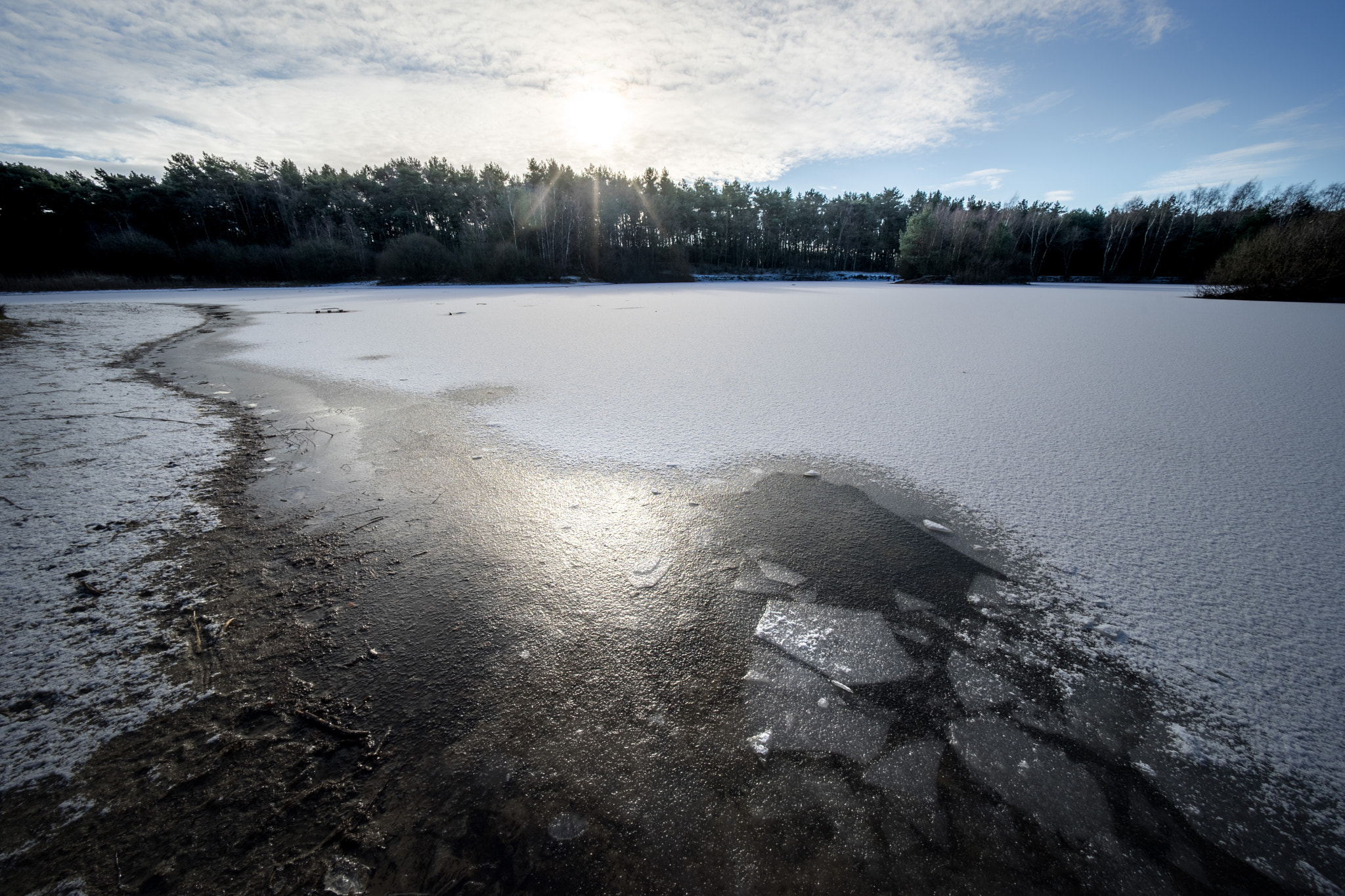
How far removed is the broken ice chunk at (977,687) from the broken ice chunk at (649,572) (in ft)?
3.25

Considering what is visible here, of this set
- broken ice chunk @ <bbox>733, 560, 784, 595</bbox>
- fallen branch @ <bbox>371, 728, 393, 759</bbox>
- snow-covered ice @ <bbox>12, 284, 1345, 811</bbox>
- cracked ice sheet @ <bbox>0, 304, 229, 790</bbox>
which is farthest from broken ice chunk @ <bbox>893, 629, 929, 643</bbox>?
cracked ice sheet @ <bbox>0, 304, 229, 790</bbox>

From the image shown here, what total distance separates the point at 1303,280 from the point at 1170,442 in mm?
19687

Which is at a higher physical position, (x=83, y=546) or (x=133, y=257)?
(x=133, y=257)

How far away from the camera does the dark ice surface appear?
993mm

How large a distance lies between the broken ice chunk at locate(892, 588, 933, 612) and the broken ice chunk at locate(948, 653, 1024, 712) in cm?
22

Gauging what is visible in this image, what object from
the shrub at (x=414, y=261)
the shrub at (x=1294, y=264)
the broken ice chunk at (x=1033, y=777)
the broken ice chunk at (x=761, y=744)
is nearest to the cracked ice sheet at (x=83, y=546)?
the broken ice chunk at (x=761, y=744)

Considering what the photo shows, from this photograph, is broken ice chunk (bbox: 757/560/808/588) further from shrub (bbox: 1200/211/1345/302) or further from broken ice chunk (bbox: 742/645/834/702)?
shrub (bbox: 1200/211/1345/302)

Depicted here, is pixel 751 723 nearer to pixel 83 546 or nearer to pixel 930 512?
pixel 930 512

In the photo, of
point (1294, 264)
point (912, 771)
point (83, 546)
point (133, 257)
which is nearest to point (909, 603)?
point (912, 771)

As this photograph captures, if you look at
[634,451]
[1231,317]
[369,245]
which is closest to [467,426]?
[634,451]

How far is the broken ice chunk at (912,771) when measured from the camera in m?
1.12

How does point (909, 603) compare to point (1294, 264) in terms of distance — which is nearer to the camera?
point (909, 603)

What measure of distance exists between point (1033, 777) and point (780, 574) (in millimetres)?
892

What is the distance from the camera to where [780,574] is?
6.11ft
